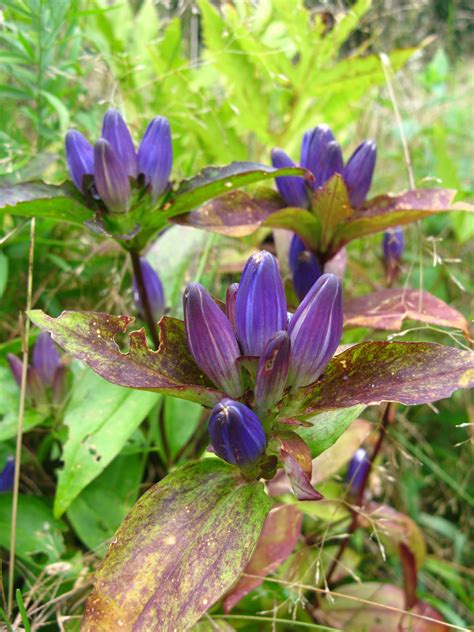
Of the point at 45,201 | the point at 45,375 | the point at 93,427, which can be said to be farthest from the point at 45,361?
the point at 45,201

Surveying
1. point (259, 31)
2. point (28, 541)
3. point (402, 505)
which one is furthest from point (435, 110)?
point (28, 541)

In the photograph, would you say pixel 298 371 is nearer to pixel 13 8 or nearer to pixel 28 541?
pixel 28 541

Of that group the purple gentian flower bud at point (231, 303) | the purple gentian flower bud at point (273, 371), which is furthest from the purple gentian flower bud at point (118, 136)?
the purple gentian flower bud at point (273, 371)

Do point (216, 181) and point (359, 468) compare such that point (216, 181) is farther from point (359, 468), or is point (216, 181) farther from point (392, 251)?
point (359, 468)

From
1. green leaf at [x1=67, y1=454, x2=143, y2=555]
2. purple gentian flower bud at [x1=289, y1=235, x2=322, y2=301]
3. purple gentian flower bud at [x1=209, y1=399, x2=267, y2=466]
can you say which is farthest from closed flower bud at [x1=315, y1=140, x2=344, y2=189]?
green leaf at [x1=67, y1=454, x2=143, y2=555]

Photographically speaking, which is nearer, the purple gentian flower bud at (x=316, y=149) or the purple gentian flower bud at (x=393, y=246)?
the purple gentian flower bud at (x=316, y=149)

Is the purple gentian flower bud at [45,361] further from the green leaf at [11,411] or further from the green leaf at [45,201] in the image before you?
the green leaf at [45,201]

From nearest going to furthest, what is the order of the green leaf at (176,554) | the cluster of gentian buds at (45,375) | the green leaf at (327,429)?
the green leaf at (176,554) < the green leaf at (327,429) < the cluster of gentian buds at (45,375)
